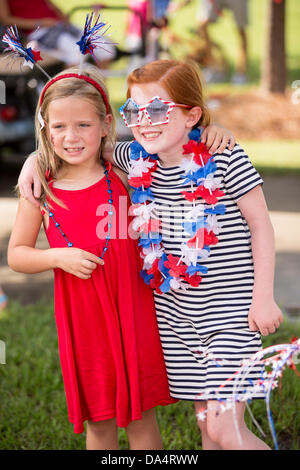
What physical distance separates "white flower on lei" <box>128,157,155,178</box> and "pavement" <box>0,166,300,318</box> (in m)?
2.13

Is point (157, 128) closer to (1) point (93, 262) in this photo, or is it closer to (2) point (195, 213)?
(2) point (195, 213)

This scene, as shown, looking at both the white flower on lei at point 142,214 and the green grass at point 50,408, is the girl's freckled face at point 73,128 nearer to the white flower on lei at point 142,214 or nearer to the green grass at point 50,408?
the white flower on lei at point 142,214

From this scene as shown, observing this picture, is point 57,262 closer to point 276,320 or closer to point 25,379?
point 276,320

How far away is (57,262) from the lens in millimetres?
2021

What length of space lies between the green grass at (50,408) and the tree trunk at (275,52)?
8.08m

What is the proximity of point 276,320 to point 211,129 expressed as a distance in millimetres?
661

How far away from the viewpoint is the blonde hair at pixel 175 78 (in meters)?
1.96

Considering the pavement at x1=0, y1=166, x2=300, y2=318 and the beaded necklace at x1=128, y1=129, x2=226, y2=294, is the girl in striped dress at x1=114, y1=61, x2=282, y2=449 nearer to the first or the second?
the beaded necklace at x1=128, y1=129, x2=226, y2=294

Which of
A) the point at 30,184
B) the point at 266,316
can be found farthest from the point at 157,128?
the point at 266,316

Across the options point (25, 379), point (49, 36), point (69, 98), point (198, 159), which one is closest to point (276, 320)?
point (198, 159)

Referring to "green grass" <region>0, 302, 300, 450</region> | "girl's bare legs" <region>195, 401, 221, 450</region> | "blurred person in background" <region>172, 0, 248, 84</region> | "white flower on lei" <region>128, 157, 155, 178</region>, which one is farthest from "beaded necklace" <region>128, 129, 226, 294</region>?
"blurred person in background" <region>172, 0, 248, 84</region>

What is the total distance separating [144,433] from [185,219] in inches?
32.1

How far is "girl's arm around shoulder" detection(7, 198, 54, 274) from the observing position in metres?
2.07

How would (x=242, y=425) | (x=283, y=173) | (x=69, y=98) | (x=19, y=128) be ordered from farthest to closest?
(x=283, y=173), (x=19, y=128), (x=69, y=98), (x=242, y=425)
